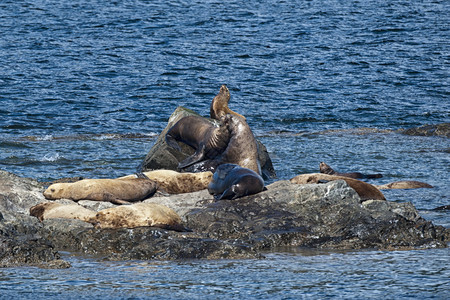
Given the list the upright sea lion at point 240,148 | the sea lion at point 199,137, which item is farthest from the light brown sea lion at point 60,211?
the sea lion at point 199,137

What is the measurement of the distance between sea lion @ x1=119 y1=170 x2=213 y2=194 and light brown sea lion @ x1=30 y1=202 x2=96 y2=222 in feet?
5.39

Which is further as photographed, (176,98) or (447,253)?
(176,98)

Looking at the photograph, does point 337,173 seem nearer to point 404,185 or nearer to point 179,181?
point 404,185

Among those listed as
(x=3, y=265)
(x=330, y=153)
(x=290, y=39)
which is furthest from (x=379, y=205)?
(x=290, y=39)

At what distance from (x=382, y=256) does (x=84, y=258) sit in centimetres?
257

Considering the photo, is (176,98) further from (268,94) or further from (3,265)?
(3,265)

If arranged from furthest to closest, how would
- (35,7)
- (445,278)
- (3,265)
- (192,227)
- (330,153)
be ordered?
(35,7) < (330,153) < (192,227) < (3,265) < (445,278)

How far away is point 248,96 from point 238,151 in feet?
37.5

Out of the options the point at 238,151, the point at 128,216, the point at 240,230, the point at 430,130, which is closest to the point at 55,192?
the point at 128,216

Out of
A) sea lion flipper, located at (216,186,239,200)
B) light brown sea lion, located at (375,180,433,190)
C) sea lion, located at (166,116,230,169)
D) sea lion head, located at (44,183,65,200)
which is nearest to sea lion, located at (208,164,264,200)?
sea lion flipper, located at (216,186,239,200)

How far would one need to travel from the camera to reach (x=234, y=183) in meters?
8.05

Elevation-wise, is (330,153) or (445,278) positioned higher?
(445,278)

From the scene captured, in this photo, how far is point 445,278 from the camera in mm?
5109

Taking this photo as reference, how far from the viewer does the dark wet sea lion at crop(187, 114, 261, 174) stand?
34.5 feet
